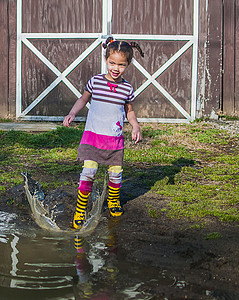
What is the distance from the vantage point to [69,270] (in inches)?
105

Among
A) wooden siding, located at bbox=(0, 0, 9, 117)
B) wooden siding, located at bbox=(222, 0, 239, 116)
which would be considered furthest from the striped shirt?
wooden siding, located at bbox=(222, 0, 239, 116)

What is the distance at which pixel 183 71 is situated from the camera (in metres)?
9.11

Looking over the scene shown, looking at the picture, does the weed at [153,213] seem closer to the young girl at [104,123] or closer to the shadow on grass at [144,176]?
the young girl at [104,123]

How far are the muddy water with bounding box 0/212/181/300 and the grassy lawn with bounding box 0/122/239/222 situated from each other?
3.33 ft

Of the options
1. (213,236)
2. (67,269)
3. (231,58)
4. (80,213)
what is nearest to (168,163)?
(80,213)

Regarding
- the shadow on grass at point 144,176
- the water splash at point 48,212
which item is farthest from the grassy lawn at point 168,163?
the water splash at point 48,212

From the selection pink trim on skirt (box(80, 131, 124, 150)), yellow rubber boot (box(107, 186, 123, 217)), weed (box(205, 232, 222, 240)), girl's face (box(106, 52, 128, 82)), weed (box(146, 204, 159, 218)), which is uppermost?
girl's face (box(106, 52, 128, 82))

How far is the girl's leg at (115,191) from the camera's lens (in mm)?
3920

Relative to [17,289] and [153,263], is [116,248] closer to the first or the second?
[153,263]

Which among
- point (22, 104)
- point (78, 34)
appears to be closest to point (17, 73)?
point (22, 104)

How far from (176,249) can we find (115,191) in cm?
109

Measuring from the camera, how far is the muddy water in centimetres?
236

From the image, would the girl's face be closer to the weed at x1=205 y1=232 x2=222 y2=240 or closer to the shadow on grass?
the shadow on grass

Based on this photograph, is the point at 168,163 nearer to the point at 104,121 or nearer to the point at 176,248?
the point at 104,121
